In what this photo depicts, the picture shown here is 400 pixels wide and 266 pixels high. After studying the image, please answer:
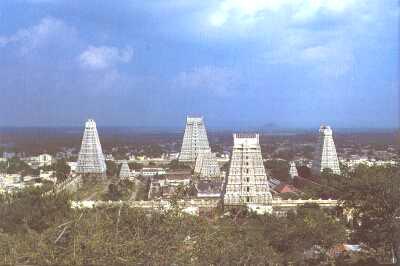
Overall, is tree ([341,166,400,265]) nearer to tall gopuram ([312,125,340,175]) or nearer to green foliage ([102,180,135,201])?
green foliage ([102,180,135,201])

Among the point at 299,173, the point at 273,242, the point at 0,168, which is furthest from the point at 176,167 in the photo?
the point at 273,242

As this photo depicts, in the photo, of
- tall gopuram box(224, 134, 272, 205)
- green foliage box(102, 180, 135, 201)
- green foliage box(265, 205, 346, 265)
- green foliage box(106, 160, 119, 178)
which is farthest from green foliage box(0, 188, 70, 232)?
green foliage box(106, 160, 119, 178)

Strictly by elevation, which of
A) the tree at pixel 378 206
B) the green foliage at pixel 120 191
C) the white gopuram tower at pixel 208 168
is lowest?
the green foliage at pixel 120 191

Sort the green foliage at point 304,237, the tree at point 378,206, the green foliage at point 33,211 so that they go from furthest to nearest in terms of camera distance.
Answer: the green foliage at point 33,211
the green foliage at point 304,237
the tree at point 378,206

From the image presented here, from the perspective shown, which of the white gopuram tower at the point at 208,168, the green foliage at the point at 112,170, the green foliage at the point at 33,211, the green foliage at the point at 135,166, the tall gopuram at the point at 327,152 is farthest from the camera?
the green foliage at the point at 135,166

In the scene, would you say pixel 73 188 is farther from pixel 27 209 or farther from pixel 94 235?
pixel 94 235

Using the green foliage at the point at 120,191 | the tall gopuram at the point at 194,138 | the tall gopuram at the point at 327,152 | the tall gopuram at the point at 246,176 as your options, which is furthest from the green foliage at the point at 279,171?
the tall gopuram at the point at 246,176

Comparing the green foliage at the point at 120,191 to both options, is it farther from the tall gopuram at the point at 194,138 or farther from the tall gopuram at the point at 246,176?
the tall gopuram at the point at 194,138
